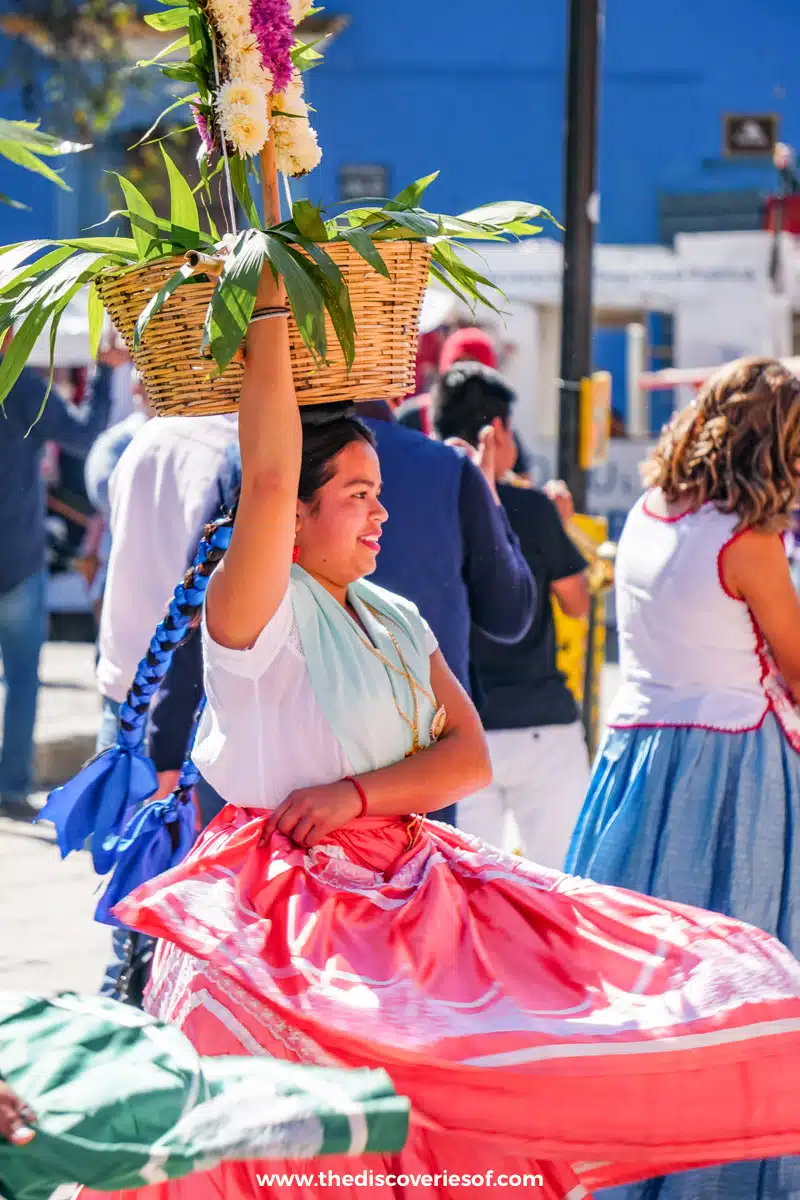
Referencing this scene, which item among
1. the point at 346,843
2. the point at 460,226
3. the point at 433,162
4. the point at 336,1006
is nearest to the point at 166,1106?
the point at 336,1006

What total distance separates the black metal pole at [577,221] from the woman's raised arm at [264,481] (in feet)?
16.0

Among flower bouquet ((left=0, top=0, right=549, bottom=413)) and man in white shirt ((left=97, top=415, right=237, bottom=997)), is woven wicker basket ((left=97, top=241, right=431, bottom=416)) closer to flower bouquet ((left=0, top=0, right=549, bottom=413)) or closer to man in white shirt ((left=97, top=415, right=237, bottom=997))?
flower bouquet ((left=0, top=0, right=549, bottom=413))

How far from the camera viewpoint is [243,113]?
8.42 ft

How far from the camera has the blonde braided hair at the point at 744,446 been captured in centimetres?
403

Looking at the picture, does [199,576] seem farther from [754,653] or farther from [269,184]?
[754,653]

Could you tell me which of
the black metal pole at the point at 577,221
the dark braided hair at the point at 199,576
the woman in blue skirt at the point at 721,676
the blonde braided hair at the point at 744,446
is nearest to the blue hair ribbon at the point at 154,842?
the dark braided hair at the point at 199,576

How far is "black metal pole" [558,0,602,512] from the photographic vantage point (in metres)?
7.21

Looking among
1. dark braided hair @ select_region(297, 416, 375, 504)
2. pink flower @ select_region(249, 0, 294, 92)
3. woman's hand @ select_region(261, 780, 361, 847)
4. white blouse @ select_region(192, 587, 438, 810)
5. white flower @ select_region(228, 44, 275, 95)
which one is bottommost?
woman's hand @ select_region(261, 780, 361, 847)

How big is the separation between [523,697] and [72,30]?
14.2 m

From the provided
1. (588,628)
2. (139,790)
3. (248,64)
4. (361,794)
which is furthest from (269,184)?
(588,628)

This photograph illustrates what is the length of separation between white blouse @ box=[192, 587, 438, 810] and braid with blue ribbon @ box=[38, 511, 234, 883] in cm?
49

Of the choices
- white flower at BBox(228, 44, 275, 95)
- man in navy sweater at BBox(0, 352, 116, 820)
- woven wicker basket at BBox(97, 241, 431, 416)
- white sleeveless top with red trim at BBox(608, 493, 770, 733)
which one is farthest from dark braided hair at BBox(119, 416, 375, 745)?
man in navy sweater at BBox(0, 352, 116, 820)

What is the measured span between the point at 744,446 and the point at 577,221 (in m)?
3.45

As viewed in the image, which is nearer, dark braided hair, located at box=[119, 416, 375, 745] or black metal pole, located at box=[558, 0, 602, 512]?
dark braided hair, located at box=[119, 416, 375, 745]
